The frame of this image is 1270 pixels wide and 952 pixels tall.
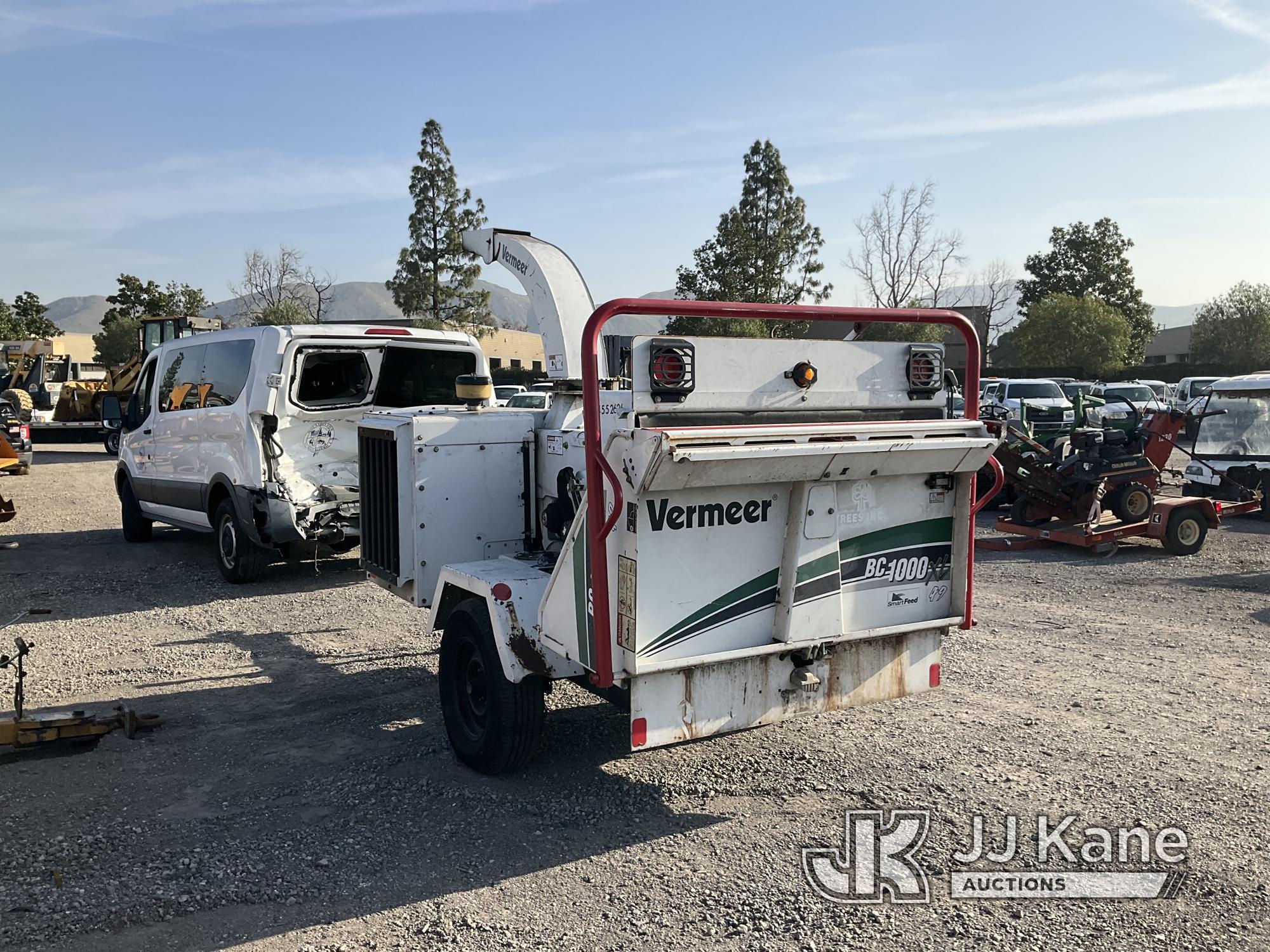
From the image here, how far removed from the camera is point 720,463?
12.3 ft

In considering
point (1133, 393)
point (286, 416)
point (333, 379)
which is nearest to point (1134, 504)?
point (333, 379)

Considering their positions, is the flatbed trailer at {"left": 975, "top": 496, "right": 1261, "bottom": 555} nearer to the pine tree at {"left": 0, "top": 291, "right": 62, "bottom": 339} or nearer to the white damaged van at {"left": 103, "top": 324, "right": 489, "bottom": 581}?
the white damaged van at {"left": 103, "top": 324, "right": 489, "bottom": 581}

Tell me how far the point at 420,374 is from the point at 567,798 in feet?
18.5

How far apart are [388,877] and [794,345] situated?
2.73 metres

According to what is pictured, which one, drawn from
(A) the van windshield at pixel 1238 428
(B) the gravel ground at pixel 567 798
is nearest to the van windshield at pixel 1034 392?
(A) the van windshield at pixel 1238 428

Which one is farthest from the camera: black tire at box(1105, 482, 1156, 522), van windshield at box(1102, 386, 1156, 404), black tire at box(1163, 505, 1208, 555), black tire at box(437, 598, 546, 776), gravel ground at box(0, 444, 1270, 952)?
van windshield at box(1102, 386, 1156, 404)

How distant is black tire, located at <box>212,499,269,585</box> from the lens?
8.97 m

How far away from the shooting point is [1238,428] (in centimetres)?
1352

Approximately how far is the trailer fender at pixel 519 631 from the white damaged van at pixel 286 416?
435cm

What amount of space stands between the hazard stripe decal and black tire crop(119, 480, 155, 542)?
31.2 ft

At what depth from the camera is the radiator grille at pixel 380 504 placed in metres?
5.80

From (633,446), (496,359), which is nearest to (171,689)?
(633,446)

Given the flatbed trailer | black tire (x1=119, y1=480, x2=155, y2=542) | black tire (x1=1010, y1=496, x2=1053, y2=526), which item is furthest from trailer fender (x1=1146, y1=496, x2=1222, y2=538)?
black tire (x1=119, y1=480, x2=155, y2=542)

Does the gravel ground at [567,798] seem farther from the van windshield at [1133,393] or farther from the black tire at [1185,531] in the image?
the van windshield at [1133,393]
